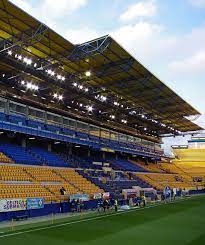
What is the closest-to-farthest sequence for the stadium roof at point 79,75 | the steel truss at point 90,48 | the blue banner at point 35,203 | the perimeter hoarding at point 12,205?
the perimeter hoarding at point 12,205 < the blue banner at point 35,203 < the stadium roof at point 79,75 < the steel truss at point 90,48

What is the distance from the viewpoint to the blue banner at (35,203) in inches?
968

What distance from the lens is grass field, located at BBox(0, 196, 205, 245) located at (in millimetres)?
16328

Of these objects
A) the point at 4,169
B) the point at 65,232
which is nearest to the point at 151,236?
the point at 65,232

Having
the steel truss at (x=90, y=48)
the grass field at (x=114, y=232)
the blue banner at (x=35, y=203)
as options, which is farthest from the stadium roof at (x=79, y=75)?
the grass field at (x=114, y=232)

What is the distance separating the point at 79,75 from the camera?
37.9 metres

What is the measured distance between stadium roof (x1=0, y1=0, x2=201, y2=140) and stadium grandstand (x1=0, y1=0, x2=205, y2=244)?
0.30ft

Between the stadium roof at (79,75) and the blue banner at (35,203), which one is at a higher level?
the stadium roof at (79,75)

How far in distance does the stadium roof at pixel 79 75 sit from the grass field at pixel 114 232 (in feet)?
51.2

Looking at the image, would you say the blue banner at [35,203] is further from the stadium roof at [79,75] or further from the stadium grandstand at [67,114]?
the stadium roof at [79,75]

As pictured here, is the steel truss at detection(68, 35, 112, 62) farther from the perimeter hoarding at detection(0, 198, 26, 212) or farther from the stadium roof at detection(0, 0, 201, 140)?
the perimeter hoarding at detection(0, 198, 26, 212)

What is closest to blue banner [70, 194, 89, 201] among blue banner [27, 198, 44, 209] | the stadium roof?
blue banner [27, 198, 44, 209]

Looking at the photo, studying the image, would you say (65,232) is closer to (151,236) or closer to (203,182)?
(151,236)

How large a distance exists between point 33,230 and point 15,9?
16105 millimetres

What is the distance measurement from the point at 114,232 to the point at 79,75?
2249 cm
